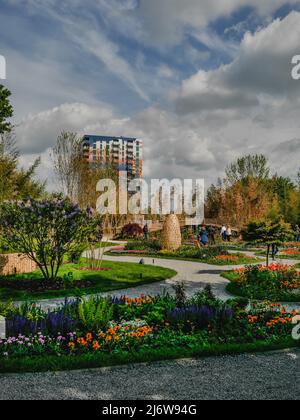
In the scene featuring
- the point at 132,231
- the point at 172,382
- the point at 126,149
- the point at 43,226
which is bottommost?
the point at 172,382

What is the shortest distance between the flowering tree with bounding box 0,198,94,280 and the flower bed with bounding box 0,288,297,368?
441 cm

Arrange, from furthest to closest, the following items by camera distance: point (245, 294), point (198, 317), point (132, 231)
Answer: point (132, 231) → point (245, 294) → point (198, 317)

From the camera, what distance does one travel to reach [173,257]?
20516 millimetres

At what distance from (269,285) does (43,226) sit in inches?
262

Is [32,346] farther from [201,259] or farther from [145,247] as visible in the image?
[145,247]

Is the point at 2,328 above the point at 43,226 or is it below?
below

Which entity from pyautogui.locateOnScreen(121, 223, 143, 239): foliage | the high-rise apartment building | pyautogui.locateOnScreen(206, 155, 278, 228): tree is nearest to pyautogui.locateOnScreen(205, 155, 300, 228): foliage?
pyautogui.locateOnScreen(206, 155, 278, 228): tree

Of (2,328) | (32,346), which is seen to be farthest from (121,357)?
(2,328)

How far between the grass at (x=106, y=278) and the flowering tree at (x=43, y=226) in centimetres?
117

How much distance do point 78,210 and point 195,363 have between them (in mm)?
7296

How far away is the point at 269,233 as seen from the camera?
1305cm

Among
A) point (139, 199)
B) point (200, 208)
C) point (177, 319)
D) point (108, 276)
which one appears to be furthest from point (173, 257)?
point (139, 199)
